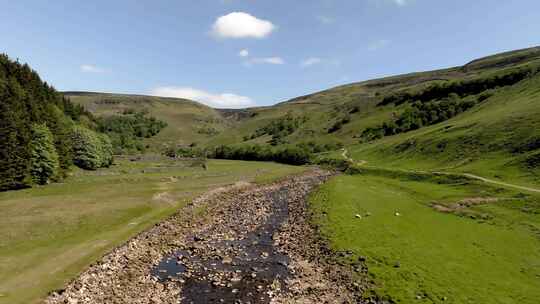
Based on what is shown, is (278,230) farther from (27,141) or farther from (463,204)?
(27,141)

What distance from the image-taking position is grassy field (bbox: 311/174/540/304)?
23.9 meters

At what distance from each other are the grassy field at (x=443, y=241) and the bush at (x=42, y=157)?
200 ft

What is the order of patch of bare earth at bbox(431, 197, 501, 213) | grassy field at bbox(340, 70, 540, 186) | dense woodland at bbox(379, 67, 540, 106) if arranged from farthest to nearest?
dense woodland at bbox(379, 67, 540, 106)
grassy field at bbox(340, 70, 540, 186)
patch of bare earth at bbox(431, 197, 501, 213)

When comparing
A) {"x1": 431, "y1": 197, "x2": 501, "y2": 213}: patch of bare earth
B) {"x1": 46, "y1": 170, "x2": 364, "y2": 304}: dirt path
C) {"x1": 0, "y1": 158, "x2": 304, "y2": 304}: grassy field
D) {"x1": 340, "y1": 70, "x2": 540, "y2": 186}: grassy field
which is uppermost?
{"x1": 340, "y1": 70, "x2": 540, "y2": 186}: grassy field

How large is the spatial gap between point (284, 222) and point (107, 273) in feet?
85.5

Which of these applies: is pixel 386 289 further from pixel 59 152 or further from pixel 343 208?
pixel 59 152

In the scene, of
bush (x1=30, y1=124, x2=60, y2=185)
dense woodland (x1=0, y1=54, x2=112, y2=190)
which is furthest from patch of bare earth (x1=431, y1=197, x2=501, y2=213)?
bush (x1=30, y1=124, x2=60, y2=185)

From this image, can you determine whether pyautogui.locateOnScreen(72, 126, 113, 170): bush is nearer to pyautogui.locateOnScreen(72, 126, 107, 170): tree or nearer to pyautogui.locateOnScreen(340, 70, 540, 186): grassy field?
pyautogui.locateOnScreen(72, 126, 107, 170): tree

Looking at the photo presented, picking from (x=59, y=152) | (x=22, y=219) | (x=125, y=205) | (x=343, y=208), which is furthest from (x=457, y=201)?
(x=59, y=152)

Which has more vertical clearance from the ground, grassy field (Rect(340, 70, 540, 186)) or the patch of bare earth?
grassy field (Rect(340, 70, 540, 186))

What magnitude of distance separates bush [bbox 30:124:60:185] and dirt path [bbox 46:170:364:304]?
42.8 m

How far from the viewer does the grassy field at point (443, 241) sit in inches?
942

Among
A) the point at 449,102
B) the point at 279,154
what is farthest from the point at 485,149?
the point at 279,154

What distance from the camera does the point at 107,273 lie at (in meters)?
27.8
